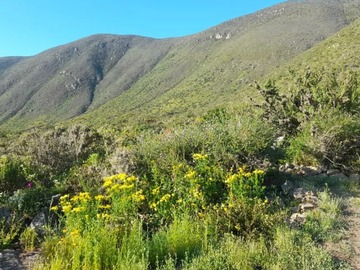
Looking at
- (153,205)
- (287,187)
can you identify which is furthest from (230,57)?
(153,205)

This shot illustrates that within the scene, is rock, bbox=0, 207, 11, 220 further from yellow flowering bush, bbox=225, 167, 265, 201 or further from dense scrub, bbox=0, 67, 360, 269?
yellow flowering bush, bbox=225, 167, 265, 201

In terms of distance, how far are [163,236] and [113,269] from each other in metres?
0.74

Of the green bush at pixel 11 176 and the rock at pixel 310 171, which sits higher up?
the green bush at pixel 11 176

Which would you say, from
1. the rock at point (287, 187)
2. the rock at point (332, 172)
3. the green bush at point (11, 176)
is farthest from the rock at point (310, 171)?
the green bush at point (11, 176)

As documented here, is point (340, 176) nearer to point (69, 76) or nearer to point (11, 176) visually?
point (11, 176)

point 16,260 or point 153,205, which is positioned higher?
point 153,205

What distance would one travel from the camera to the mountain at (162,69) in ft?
207

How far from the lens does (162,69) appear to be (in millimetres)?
102438

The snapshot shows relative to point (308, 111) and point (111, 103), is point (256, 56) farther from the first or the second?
point (308, 111)

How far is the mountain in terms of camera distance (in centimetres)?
6297

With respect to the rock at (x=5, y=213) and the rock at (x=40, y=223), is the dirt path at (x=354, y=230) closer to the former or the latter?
the rock at (x=40, y=223)

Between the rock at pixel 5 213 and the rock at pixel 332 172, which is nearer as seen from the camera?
the rock at pixel 5 213

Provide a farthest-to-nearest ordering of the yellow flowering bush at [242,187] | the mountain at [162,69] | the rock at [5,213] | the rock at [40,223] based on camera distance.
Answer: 1. the mountain at [162,69]
2. the rock at [5,213]
3. the yellow flowering bush at [242,187]
4. the rock at [40,223]

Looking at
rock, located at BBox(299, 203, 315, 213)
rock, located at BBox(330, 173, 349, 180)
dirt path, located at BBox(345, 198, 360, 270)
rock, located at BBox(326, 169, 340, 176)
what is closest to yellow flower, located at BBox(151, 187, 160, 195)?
rock, located at BBox(299, 203, 315, 213)
